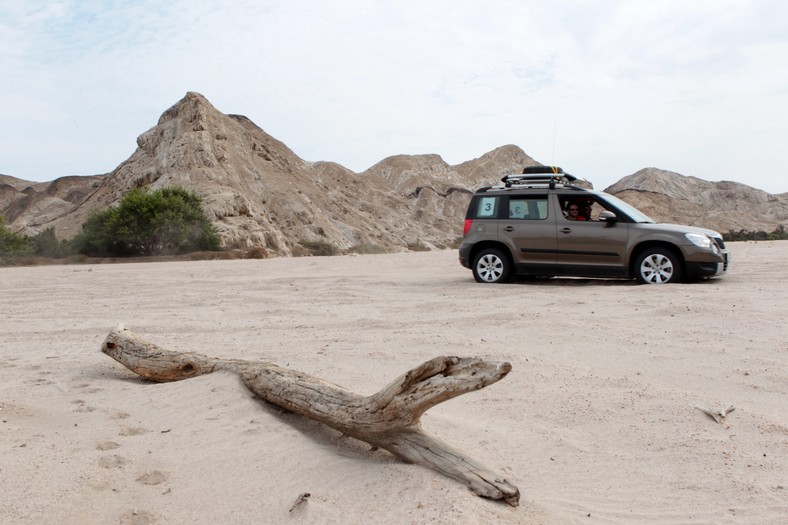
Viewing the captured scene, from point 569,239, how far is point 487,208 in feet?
5.30

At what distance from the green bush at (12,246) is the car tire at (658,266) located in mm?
20925

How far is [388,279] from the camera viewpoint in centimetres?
1298

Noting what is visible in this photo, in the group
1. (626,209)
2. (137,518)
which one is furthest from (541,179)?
(137,518)

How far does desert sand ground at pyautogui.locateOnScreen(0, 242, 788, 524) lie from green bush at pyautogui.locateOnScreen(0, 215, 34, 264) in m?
16.9

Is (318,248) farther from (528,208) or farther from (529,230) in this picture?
(529,230)

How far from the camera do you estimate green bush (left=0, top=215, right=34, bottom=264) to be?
76.0ft

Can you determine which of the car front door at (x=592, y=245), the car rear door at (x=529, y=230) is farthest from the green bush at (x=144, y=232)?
the car front door at (x=592, y=245)

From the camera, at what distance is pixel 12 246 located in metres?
24.5

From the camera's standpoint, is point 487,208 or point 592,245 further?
point 487,208

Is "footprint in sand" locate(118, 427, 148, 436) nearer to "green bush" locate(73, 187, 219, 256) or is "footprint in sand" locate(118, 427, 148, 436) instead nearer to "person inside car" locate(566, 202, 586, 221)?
"person inside car" locate(566, 202, 586, 221)

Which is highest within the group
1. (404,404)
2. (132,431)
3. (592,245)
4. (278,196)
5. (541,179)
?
(278,196)

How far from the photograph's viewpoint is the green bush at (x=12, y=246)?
912 inches

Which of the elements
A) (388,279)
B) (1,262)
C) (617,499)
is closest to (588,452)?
(617,499)

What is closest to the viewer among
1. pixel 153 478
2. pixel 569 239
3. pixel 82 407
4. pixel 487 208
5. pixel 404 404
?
pixel 404 404
